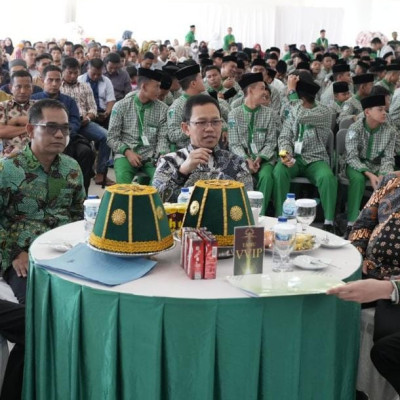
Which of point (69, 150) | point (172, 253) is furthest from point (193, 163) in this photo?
point (69, 150)

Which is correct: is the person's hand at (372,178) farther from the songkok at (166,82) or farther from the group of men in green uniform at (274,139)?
the songkok at (166,82)

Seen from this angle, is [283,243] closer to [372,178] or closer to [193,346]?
[193,346]

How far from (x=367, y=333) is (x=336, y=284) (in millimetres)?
668

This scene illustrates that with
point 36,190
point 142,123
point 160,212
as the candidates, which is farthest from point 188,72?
point 160,212

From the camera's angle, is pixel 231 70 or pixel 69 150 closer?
pixel 69 150

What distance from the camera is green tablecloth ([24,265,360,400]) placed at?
5.81 feet

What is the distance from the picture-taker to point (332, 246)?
7.54 ft

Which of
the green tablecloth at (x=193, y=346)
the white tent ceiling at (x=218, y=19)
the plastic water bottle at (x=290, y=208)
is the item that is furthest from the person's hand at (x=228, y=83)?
the white tent ceiling at (x=218, y=19)

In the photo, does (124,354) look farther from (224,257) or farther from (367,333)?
(367,333)

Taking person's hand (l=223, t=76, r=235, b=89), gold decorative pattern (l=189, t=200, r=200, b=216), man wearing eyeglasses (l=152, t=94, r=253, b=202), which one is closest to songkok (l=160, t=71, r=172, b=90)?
person's hand (l=223, t=76, r=235, b=89)

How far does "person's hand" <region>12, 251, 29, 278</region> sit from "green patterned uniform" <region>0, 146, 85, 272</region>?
0.03 m

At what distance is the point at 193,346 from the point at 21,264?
44.7 inches

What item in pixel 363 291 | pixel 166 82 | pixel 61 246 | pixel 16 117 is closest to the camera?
pixel 363 291

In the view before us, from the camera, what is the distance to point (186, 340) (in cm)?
178
